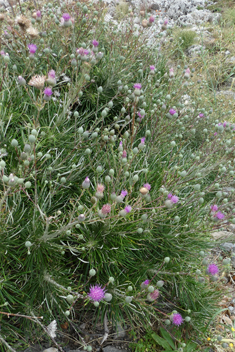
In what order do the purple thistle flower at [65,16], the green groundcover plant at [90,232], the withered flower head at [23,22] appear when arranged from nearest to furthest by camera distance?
the green groundcover plant at [90,232] → the withered flower head at [23,22] → the purple thistle flower at [65,16]

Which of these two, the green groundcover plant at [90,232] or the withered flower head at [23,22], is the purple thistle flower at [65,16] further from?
the withered flower head at [23,22]

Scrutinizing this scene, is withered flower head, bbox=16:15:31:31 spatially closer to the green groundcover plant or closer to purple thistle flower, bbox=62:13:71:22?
the green groundcover plant

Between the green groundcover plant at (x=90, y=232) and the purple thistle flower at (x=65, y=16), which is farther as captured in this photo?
the purple thistle flower at (x=65, y=16)

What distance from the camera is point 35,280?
162cm

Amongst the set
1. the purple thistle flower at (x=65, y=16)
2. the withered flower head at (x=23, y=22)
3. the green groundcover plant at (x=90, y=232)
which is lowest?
the green groundcover plant at (x=90, y=232)

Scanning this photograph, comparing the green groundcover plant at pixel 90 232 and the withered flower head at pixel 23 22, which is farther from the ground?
the withered flower head at pixel 23 22

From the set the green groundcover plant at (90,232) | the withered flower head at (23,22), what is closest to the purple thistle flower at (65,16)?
the green groundcover plant at (90,232)

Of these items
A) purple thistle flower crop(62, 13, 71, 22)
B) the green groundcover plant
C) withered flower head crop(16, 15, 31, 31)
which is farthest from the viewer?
purple thistle flower crop(62, 13, 71, 22)

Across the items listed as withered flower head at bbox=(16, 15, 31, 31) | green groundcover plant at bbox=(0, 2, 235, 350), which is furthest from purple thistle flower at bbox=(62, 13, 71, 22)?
withered flower head at bbox=(16, 15, 31, 31)

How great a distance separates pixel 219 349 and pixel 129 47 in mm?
2825

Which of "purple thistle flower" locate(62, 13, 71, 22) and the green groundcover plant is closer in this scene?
the green groundcover plant

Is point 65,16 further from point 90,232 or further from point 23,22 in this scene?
point 90,232

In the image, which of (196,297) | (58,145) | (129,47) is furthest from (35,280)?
(129,47)

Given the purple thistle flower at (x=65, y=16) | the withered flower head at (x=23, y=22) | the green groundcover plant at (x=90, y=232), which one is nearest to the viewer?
the green groundcover plant at (x=90, y=232)
